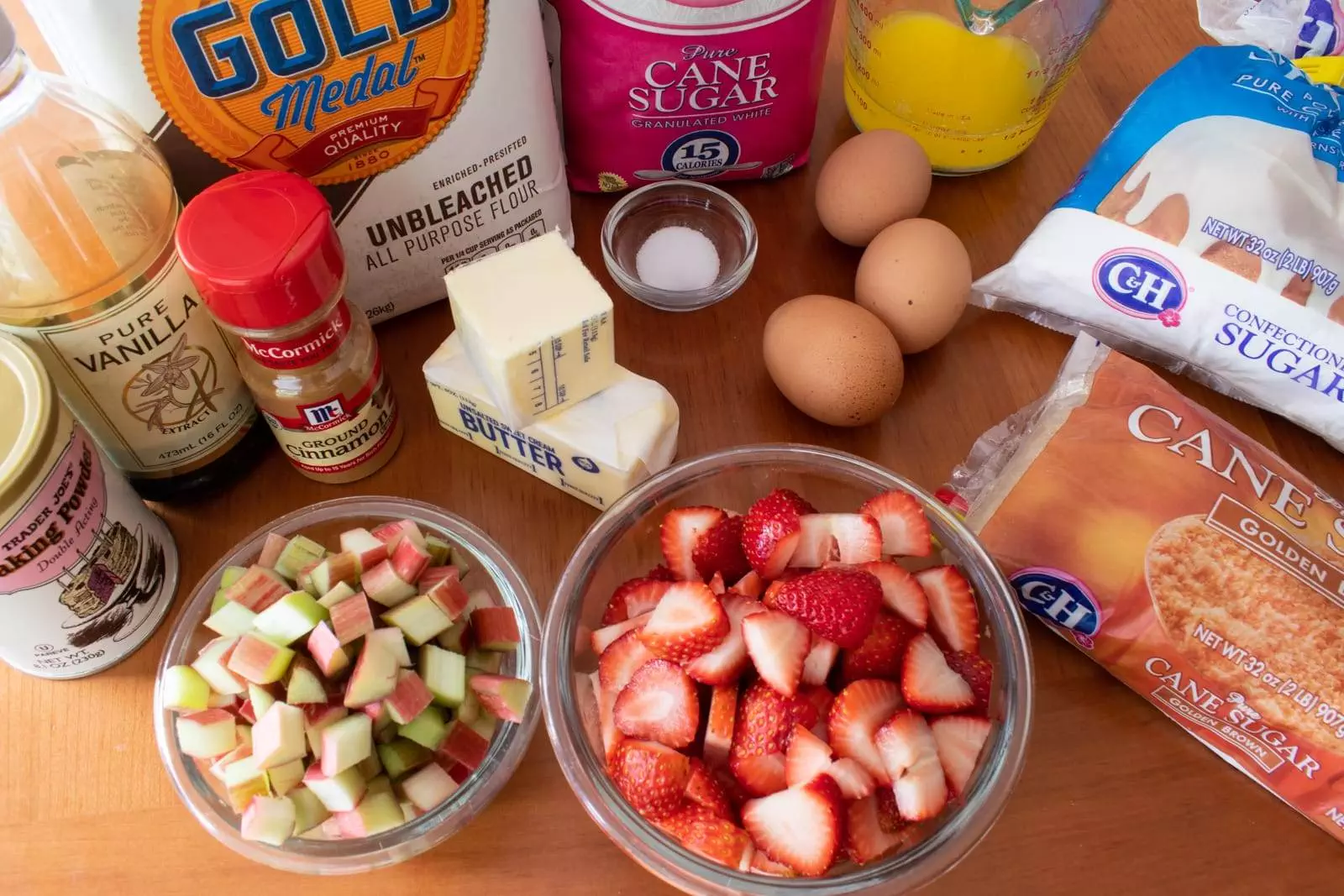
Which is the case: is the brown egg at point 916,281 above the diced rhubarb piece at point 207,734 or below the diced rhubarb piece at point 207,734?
above

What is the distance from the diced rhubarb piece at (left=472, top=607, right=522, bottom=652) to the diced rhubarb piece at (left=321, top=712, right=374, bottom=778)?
0.10 m

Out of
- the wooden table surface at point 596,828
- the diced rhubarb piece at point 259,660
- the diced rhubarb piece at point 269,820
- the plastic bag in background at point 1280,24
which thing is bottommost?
the wooden table surface at point 596,828

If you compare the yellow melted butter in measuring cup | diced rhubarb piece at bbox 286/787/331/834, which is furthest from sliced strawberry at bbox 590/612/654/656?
the yellow melted butter in measuring cup

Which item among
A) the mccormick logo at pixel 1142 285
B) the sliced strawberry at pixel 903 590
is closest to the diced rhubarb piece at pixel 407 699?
the sliced strawberry at pixel 903 590

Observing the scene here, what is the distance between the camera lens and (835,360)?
A: 2.63ft

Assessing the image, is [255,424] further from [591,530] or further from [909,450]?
[909,450]

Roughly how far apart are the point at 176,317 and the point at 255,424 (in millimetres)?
150

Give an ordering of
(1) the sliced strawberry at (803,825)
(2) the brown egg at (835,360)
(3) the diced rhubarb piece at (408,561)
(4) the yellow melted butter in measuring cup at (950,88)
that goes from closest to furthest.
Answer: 1. (1) the sliced strawberry at (803,825)
2. (3) the diced rhubarb piece at (408,561)
3. (2) the brown egg at (835,360)
4. (4) the yellow melted butter in measuring cup at (950,88)

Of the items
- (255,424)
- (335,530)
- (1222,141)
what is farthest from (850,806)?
(1222,141)

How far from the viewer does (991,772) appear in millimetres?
642

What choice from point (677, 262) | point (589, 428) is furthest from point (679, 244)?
point (589, 428)

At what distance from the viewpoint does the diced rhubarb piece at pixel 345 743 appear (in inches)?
24.6

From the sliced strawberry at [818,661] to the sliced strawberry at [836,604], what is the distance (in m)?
0.01

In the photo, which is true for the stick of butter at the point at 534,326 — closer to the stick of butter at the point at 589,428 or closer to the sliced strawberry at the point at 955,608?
the stick of butter at the point at 589,428
